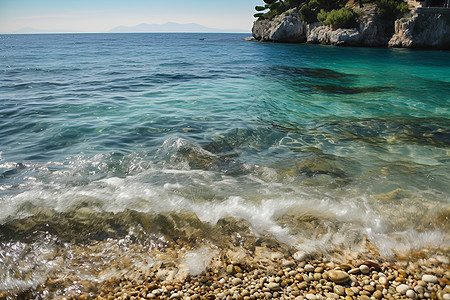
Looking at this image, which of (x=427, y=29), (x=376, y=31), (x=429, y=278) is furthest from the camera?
(x=376, y=31)

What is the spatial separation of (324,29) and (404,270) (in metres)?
62.0

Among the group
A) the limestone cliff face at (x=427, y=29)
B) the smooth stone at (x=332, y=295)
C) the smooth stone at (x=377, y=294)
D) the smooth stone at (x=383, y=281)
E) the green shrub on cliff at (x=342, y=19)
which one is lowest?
the smooth stone at (x=332, y=295)

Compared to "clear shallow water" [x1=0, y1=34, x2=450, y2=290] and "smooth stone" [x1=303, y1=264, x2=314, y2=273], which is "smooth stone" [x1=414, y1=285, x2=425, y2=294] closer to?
"clear shallow water" [x1=0, y1=34, x2=450, y2=290]

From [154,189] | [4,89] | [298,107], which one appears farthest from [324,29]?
[154,189]

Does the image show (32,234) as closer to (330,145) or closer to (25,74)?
(330,145)

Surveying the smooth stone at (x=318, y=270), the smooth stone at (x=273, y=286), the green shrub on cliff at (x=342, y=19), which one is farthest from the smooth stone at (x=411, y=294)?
the green shrub on cliff at (x=342, y=19)

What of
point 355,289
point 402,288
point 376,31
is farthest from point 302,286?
point 376,31

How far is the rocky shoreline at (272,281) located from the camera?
11.6ft

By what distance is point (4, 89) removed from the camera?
55.8ft

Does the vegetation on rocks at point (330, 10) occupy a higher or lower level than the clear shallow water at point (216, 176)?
higher

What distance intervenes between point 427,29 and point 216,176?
181 feet

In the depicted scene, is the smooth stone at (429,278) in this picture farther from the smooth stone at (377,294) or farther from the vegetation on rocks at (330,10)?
the vegetation on rocks at (330,10)

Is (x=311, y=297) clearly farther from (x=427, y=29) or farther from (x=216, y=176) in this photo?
(x=427, y=29)

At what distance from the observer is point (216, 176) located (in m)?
6.71
